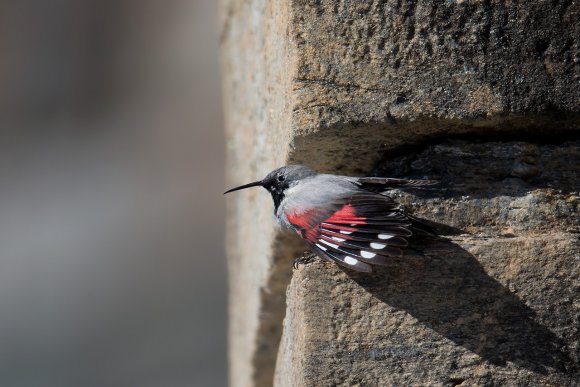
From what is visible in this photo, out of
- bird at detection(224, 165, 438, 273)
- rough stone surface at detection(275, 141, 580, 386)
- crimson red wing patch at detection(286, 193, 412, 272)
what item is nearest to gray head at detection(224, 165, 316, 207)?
bird at detection(224, 165, 438, 273)

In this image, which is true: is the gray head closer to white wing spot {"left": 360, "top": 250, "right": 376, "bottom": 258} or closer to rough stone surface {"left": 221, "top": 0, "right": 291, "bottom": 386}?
rough stone surface {"left": 221, "top": 0, "right": 291, "bottom": 386}

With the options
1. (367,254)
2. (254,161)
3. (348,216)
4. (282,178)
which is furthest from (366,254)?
(254,161)

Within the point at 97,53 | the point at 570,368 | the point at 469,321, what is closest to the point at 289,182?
the point at 469,321

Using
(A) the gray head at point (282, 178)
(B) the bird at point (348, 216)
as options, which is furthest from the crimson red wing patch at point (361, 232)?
(A) the gray head at point (282, 178)

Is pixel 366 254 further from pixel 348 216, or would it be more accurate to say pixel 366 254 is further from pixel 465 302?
pixel 465 302

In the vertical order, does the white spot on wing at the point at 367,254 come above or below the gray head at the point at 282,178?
below

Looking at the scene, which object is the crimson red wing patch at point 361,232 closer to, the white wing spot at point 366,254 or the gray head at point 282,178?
the white wing spot at point 366,254
